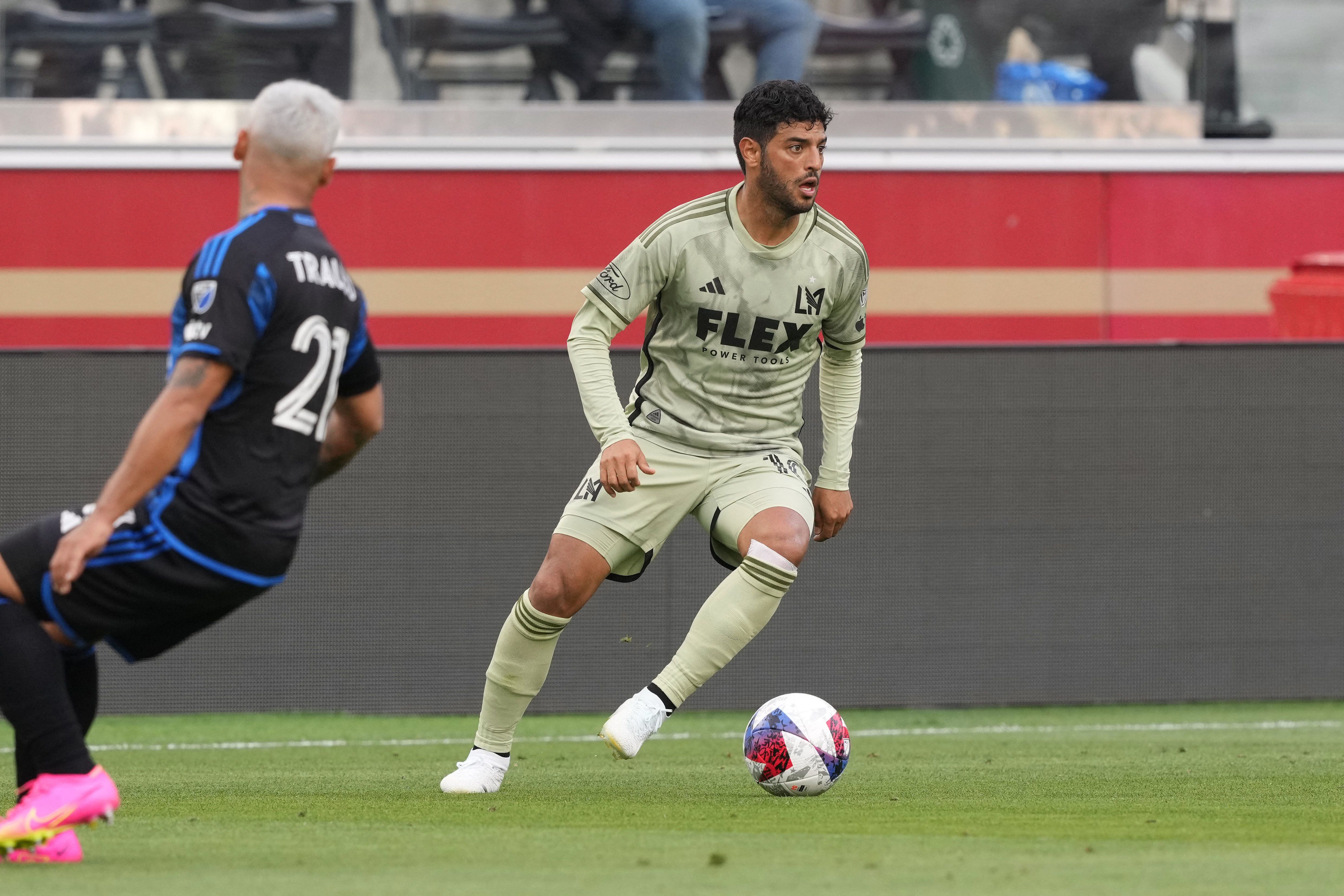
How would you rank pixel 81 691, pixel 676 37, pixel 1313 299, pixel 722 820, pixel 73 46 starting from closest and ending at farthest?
1. pixel 81 691
2. pixel 722 820
3. pixel 1313 299
4. pixel 73 46
5. pixel 676 37

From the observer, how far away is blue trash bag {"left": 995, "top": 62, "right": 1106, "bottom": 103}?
38.3ft

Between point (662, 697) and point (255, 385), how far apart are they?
1.84 m

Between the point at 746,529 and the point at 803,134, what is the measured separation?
1.17 meters

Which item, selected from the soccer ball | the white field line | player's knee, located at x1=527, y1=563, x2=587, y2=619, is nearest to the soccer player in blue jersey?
player's knee, located at x1=527, y1=563, x2=587, y2=619

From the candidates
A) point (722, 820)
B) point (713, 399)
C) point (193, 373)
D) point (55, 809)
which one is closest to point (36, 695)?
point (55, 809)

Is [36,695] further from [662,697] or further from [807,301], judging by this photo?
[807,301]

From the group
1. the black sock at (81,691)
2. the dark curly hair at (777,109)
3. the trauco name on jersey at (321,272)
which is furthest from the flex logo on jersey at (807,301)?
the black sock at (81,691)

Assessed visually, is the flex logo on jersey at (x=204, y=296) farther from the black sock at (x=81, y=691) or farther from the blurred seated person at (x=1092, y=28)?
the blurred seated person at (x=1092, y=28)

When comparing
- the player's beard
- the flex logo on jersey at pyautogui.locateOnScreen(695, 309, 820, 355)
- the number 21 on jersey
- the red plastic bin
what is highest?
the number 21 on jersey

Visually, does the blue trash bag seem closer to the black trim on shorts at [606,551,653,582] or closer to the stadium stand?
the stadium stand

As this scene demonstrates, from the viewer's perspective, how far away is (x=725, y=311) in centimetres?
571

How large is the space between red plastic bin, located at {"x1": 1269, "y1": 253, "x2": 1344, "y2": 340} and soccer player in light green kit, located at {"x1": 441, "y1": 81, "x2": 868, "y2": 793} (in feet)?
18.0

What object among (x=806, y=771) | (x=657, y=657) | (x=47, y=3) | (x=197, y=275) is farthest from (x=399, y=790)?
(x=47, y=3)

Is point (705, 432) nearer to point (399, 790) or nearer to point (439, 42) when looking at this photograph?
point (399, 790)
